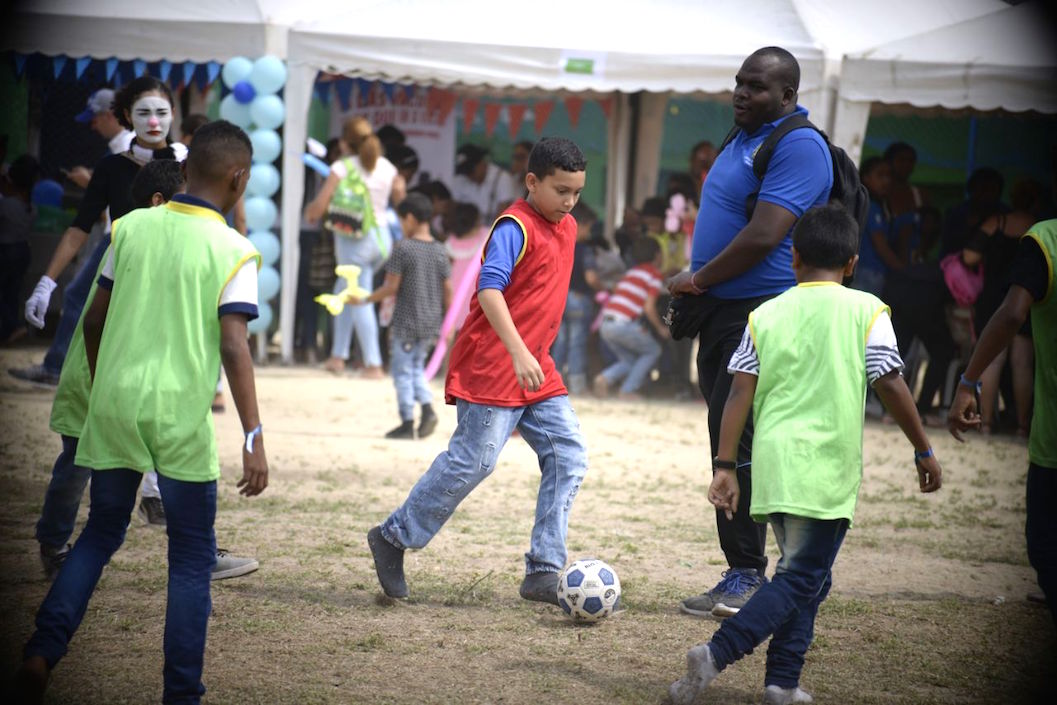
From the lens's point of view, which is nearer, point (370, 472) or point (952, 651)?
point (952, 651)

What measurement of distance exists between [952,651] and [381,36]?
8.54 metres

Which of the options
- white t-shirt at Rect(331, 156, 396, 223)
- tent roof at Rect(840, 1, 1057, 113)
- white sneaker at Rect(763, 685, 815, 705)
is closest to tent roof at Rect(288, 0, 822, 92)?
tent roof at Rect(840, 1, 1057, 113)

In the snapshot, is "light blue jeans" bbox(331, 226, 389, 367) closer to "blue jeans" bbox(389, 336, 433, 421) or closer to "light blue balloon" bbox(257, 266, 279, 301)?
"light blue balloon" bbox(257, 266, 279, 301)

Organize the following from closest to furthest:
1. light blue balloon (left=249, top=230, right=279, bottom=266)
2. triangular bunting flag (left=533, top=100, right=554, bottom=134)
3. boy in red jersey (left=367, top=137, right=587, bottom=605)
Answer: boy in red jersey (left=367, top=137, right=587, bottom=605)
light blue balloon (left=249, top=230, right=279, bottom=266)
triangular bunting flag (left=533, top=100, right=554, bottom=134)

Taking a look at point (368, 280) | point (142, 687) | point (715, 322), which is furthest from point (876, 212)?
point (142, 687)

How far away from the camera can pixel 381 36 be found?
1156cm

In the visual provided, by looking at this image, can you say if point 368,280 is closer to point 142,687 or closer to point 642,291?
point 642,291

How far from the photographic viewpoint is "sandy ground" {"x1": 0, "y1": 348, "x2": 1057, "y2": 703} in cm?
402

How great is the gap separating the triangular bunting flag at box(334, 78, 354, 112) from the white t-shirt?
7.64 feet

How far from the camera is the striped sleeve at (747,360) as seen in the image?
3.85 metres

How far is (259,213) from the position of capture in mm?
11781

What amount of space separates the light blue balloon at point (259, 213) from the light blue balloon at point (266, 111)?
685mm

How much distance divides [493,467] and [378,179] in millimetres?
7540

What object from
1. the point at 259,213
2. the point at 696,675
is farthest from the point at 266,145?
the point at 696,675
